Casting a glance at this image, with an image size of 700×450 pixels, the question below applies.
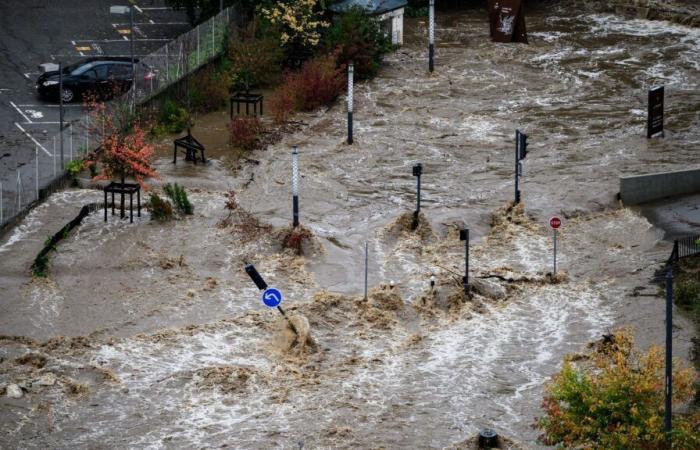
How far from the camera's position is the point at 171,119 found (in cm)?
4381

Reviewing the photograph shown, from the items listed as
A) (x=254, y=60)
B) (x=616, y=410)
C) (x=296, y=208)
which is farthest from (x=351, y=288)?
(x=254, y=60)

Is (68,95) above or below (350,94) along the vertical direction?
below

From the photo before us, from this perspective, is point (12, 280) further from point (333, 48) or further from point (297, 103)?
point (333, 48)

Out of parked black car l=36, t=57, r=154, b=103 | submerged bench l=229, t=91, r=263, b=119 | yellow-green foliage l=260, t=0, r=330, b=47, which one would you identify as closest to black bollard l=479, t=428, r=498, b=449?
submerged bench l=229, t=91, r=263, b=119

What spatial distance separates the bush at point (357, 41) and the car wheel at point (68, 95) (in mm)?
9826

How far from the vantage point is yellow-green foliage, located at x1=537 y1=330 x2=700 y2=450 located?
2067 centimetres

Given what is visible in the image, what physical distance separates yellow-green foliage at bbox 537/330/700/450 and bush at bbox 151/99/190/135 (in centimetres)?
2393

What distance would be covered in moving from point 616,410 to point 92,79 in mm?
28380

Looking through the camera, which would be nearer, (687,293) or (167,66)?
(687,293)

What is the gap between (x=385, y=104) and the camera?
157ft

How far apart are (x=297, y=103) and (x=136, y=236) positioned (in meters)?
13.6

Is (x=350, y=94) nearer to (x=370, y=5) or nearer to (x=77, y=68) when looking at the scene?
(x=77, y=68)

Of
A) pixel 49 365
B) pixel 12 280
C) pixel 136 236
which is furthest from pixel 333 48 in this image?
pixel 49 365

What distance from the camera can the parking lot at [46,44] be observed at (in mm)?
41125
